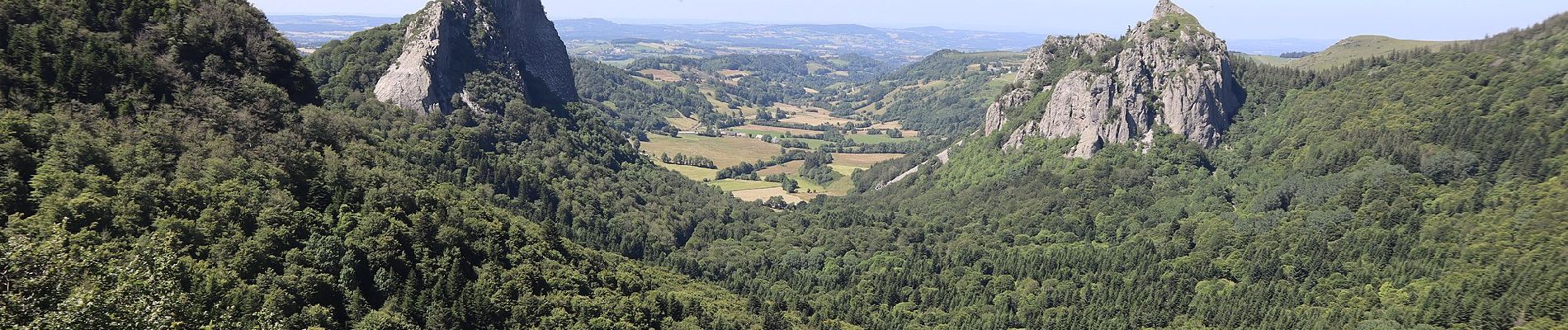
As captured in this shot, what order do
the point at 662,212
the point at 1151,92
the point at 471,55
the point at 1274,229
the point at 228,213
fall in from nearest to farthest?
the point at 228,213
the point at 1274,229
the point at 662,212
the point at 471,55
the point at 1151,92

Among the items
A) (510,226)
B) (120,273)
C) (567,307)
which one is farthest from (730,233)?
(120,273)

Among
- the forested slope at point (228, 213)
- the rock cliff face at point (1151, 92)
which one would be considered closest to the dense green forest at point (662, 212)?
the forested slope at point (228, 213)

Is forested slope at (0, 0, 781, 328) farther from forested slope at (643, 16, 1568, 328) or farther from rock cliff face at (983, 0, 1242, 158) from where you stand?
rock cliff face at (983, 0, 1242, 158)

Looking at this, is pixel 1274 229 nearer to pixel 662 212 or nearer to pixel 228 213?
pixel 662 212

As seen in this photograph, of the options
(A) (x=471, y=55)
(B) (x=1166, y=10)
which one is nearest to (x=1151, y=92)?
(B) (x=1166, y=10)

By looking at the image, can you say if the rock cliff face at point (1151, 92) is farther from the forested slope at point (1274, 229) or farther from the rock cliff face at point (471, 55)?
the rock cliff face at point (471, 55)

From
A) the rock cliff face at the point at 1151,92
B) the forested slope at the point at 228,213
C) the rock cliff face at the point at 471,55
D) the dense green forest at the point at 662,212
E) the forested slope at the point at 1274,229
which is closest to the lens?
the forested slope at the point at 228,213
